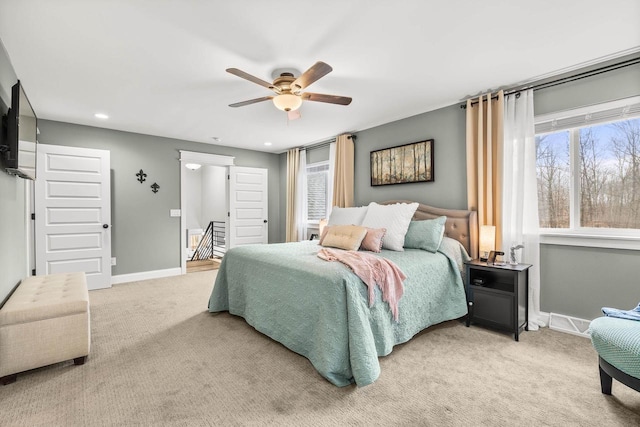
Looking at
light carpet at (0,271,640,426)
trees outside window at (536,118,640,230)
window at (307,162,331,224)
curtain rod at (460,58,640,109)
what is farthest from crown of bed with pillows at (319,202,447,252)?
window at (307,162,331,224)

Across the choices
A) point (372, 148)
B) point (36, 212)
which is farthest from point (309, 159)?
point (36, 212)

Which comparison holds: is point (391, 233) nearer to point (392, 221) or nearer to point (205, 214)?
point (392, 221)

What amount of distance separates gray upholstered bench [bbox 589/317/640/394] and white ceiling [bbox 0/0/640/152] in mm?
1993

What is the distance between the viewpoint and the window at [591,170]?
2578mm

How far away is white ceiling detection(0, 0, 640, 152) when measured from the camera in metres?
1.98

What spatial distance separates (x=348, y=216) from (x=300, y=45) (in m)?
2.19

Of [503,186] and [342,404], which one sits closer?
[342,404]

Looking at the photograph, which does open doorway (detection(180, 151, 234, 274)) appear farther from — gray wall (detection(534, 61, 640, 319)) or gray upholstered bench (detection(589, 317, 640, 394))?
gray upholstered bench (detection(589, 317, 640, 394))

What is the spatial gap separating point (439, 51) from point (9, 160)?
11.5 ft

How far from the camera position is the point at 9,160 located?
2.31m

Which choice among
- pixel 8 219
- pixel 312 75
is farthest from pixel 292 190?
pixel 8 219

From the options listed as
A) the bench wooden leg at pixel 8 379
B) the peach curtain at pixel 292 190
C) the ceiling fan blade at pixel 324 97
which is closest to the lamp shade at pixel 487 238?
the ceiling fan blade at pixel 324 97

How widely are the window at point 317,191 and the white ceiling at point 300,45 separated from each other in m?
2.07

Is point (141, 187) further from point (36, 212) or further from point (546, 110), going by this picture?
point (546, 110)
